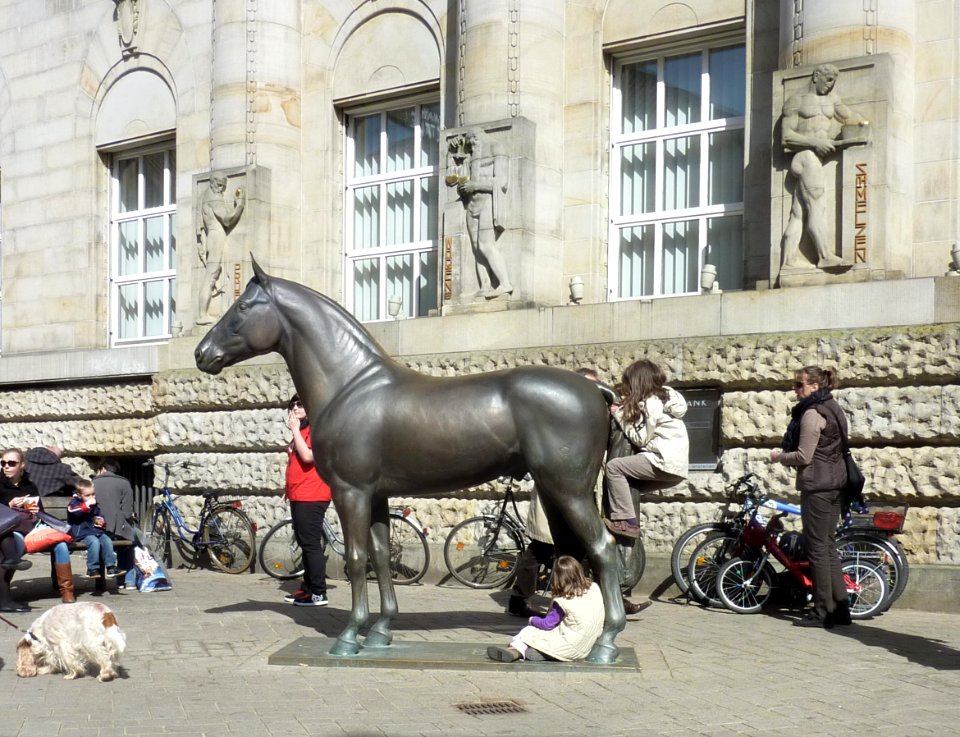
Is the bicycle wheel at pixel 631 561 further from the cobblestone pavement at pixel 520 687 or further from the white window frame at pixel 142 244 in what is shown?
the white window frame at pixel 142 244

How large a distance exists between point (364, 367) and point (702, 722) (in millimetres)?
3121

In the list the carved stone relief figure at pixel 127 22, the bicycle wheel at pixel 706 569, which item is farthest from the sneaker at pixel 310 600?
the carved stone relief figure at pixel 127 22

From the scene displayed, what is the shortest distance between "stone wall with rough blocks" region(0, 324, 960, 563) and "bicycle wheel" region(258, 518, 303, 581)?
0.64 metres

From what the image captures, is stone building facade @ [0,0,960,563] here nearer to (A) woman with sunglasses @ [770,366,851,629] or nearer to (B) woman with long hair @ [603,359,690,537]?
(A) woman with sunglasses @ [770,366,851,629]

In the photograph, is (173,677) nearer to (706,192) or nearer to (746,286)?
(746,286)

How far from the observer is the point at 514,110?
13008 millimetres

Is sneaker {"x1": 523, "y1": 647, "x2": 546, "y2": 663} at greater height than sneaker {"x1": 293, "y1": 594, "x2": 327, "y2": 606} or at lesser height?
greater

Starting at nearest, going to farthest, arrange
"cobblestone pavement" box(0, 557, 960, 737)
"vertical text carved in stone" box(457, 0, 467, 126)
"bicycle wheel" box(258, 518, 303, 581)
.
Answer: "cobblestone pavement" box(0, 557, 960, 737), "bicycle wheel" box(258, 518, 303, 581), "vertical text carved in stone" box(457, 0, 467, 126)

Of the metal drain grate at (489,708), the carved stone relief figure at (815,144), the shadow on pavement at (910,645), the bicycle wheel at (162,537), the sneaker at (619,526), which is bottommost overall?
the bicycle wheel at (162,537)

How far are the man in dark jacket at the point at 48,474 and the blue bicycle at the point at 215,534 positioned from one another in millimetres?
2371

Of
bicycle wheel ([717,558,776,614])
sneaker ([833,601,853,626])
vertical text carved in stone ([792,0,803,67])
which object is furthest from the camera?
vertical text carved in stone ([792,0,803,67])

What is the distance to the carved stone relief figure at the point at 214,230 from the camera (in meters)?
15.3

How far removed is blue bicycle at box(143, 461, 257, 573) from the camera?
13969 mm

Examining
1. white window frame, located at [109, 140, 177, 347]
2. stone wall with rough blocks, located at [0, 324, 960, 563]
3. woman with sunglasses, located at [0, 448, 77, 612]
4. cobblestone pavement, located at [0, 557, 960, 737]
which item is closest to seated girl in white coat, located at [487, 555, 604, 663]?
cobblestone pavement, located at [0, 557, 960, 737]
